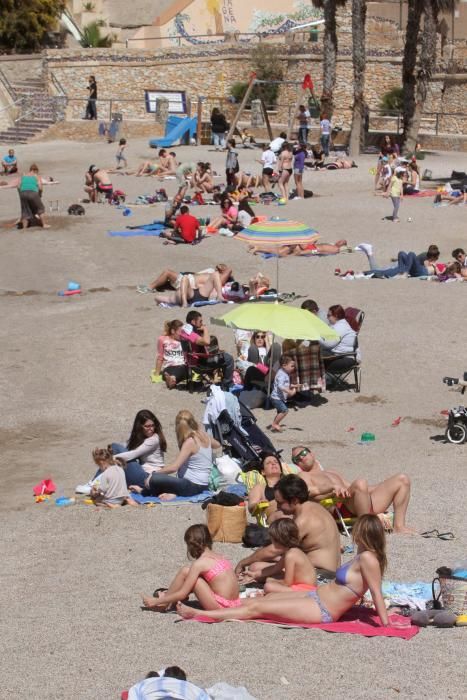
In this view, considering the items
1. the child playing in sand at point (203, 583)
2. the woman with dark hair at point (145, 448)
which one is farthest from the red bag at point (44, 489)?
the child playing in sand at point (203, 583)

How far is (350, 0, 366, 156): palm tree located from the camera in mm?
36875

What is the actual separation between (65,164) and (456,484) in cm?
2617

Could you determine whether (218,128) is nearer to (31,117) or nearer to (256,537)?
(31,117)

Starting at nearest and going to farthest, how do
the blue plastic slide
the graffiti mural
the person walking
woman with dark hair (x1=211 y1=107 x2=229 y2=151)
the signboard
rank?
the person walking < woman with dark hair (x1=211 y1=107 x2=229 y2=151) < the blue plastic slide < the signboard < the graffiti mural

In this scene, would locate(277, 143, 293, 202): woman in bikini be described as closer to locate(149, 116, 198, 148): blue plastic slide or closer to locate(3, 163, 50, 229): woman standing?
locate(3, 163, 50, 229): woman standing

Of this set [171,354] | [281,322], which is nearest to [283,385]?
[281,322]

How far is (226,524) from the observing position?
34.4ft

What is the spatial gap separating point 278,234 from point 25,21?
35.1 m

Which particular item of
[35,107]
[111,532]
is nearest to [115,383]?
[111,532]

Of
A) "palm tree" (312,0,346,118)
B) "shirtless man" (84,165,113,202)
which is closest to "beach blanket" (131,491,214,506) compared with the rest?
"shirtless man" (84,165,113,202)

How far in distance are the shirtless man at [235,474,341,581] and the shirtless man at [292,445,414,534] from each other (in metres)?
0.93

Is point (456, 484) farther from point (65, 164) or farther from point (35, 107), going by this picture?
point (35, 107)

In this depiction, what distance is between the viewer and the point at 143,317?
1911cm

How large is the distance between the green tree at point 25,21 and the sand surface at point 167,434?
72.0ft
